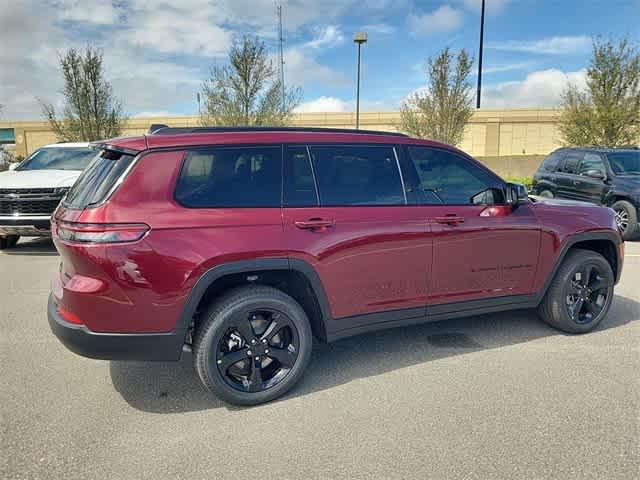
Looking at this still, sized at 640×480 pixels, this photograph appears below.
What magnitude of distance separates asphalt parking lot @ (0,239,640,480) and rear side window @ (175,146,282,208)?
1.36 meters

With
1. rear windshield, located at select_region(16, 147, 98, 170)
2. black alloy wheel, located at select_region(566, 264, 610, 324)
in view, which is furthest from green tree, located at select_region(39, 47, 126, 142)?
black alloy wheel, located at select_region(566, 264, 610, 324)

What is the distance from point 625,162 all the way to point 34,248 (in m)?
11.6

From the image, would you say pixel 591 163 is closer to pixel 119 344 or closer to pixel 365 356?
pixel 365 356

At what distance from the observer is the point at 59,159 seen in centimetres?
892

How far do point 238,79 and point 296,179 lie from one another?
15231 mm

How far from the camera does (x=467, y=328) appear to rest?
440 cm

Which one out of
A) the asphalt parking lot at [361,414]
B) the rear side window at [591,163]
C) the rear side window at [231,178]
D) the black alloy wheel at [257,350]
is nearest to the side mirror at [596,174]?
the rear side window at [591,163]

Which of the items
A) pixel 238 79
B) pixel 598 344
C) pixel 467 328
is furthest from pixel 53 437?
pixel 238 79

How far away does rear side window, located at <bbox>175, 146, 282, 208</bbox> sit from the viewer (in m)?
2.91

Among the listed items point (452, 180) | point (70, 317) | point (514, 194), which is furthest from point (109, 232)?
point (514, 194)

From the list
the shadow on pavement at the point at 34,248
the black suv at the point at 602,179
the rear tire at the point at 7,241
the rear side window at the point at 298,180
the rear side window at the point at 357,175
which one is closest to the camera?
the rear side window at the point at 298,180

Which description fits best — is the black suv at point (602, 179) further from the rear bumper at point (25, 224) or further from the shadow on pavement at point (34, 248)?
the shadow on pavement at point (34, 248)

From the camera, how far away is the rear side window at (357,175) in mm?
3268

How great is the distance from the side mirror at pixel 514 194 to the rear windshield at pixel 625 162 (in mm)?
6995
